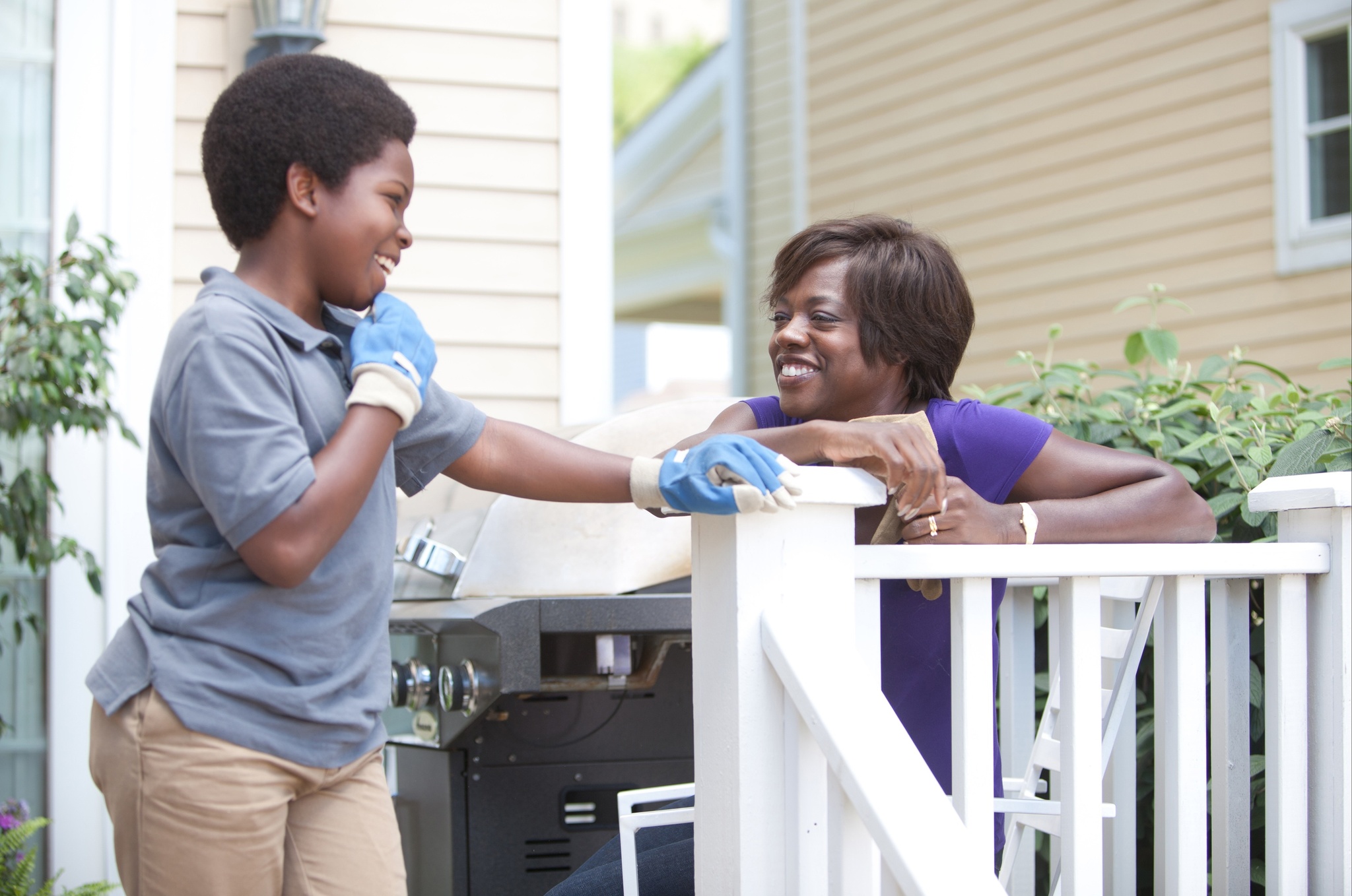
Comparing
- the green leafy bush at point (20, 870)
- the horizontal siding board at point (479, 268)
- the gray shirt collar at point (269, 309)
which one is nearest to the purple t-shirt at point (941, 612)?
the gray shirt collar at point (269, 309)

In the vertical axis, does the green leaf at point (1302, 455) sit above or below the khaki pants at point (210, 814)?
above

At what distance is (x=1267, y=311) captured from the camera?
5.67 metres

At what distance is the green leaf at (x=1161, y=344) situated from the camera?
316 cm

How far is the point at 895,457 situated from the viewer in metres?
1.63

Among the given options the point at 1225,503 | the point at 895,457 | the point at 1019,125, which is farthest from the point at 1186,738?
→ the point at 1019,125

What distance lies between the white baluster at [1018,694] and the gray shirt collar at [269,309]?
1.55m

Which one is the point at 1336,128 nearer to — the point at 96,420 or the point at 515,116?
the point at 515,116

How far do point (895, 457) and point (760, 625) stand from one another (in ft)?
0.95

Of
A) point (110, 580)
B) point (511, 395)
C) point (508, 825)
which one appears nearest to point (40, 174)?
point (110, 580)

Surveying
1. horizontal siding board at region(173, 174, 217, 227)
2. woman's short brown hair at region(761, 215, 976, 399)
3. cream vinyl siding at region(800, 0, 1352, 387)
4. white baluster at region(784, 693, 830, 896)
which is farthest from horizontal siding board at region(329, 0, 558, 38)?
white baluster at region(784, 693, 830, 896)

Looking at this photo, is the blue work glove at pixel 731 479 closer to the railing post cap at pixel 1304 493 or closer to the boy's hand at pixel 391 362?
the boy's hand at pixel 391 362

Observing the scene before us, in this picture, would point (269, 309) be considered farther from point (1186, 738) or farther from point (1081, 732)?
point (1186, 738)

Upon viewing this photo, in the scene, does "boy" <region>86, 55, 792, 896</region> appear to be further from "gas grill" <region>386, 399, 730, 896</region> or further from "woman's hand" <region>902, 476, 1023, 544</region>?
"gas grill" <region>386, 399, 730, 896</region>

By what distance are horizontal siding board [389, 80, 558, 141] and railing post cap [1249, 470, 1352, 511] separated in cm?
281
